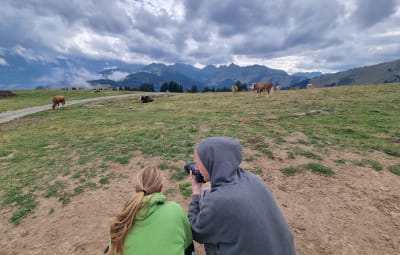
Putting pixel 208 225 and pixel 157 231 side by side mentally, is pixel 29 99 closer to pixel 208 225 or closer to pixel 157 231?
pixel 157 231

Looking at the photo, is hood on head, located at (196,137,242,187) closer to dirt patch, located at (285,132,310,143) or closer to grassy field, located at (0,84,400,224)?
grassy field, located at (0,84,400,224)

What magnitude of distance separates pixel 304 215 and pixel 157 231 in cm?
365

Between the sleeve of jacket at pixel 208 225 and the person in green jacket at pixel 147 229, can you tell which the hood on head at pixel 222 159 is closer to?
the sleeve of jacket at pixel 208 225

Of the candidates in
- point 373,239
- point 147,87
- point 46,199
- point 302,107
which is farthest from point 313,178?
point 147,87

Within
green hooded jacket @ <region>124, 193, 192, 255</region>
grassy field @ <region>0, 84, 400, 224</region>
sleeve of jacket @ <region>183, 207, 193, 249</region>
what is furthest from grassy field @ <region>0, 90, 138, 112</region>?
sleeve of jacket @ <region>183, 207, 193, 249</region>

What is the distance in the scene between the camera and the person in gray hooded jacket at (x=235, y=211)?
218 cm

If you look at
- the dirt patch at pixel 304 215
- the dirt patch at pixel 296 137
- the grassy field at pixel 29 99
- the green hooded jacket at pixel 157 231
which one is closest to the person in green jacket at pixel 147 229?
the green hooded jacket at pixel 157 231

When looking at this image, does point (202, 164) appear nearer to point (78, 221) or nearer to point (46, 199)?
point (78, 221)

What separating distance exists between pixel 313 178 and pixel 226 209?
192 inches

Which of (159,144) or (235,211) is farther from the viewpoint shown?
(159,144)

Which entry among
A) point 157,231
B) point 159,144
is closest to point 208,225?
point 157,231

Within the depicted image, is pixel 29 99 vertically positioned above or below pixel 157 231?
below

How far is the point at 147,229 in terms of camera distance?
2.35 metres

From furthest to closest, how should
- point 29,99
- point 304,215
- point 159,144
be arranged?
point 29,99
point 159,144
point 304,215
